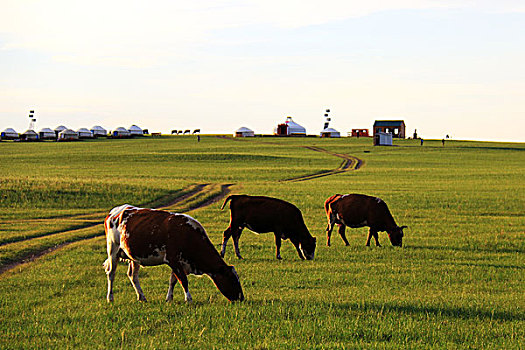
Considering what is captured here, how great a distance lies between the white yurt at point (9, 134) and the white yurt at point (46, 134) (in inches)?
271

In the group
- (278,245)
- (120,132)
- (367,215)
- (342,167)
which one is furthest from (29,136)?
(278,245)

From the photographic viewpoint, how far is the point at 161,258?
12.9 meters

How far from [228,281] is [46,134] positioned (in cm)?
17074

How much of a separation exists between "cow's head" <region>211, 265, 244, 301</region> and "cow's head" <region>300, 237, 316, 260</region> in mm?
7166

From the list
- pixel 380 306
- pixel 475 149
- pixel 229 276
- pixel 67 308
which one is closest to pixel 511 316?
pixel 380 306

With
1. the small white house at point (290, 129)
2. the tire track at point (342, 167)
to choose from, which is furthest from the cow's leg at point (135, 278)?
the small white house at point (290, 129)

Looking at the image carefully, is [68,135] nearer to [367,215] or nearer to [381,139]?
[381,139]

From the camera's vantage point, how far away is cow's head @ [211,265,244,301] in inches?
506

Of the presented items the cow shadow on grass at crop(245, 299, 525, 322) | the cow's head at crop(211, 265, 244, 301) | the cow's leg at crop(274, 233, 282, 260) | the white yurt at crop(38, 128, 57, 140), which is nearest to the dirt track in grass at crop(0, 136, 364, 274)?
the cow's leg at crop(274, 233, 282, 260)

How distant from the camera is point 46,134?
171 m

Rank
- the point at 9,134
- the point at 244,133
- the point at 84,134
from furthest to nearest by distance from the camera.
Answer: the point at 244,133 < the point at 84,134 < the point at 9,134

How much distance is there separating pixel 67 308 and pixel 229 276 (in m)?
4.01

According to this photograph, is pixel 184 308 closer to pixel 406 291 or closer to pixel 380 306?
pixel 380 306

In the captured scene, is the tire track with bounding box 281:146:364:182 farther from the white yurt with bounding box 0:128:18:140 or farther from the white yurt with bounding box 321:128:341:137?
the white yurt with bounding box 0:128:18:140
